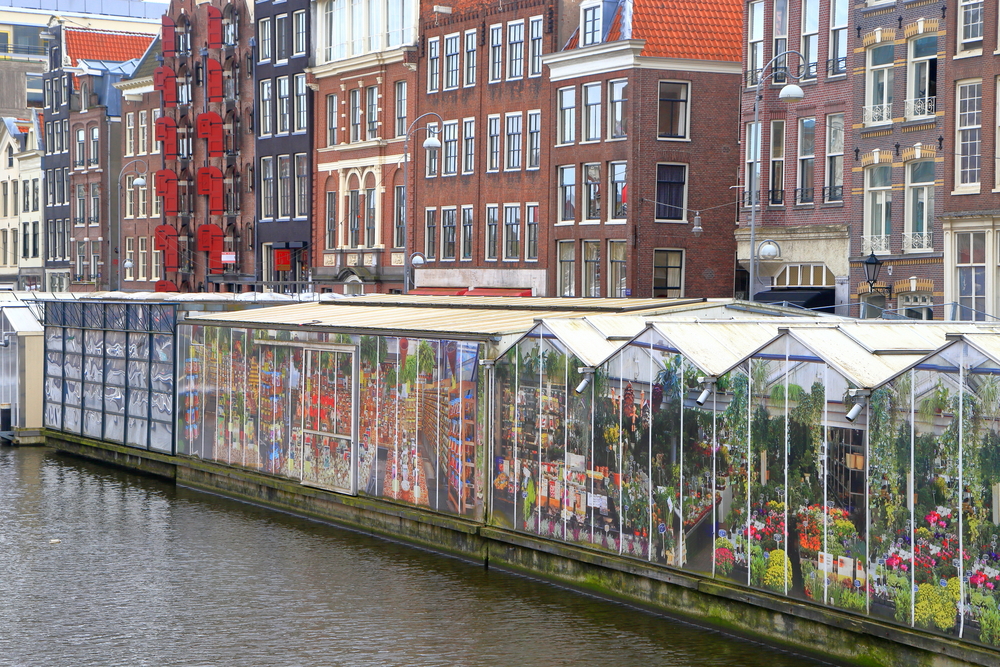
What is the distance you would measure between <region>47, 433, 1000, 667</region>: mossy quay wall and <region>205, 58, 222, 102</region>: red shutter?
1872 inches

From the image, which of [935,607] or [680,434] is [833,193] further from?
[935,607]

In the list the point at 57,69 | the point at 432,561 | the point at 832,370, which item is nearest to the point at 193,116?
the point at 57,69

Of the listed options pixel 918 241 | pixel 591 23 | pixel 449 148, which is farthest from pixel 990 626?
pixel 449 148

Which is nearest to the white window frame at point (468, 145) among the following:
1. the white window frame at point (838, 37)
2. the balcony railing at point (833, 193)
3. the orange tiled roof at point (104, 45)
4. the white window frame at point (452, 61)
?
the white window frame at point (452, 61)

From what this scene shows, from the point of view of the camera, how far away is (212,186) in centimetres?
7681

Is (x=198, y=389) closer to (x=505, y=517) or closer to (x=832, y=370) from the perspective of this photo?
(x=505, y=517)

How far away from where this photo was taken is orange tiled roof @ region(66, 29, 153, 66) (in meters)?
94.8

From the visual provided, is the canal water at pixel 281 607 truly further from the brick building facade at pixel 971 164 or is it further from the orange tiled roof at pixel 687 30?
the orange tiled roof at pixel 687 30

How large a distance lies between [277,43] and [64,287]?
30.9m

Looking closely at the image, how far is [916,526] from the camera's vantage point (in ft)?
52.7

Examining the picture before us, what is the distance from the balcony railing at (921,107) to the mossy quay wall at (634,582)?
864 inches

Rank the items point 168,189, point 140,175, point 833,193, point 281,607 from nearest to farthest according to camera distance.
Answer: point 281,607 < point 833,193 < point 168,189 < point 140,175

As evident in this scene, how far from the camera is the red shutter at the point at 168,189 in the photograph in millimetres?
79812

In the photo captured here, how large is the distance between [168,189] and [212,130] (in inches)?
224
